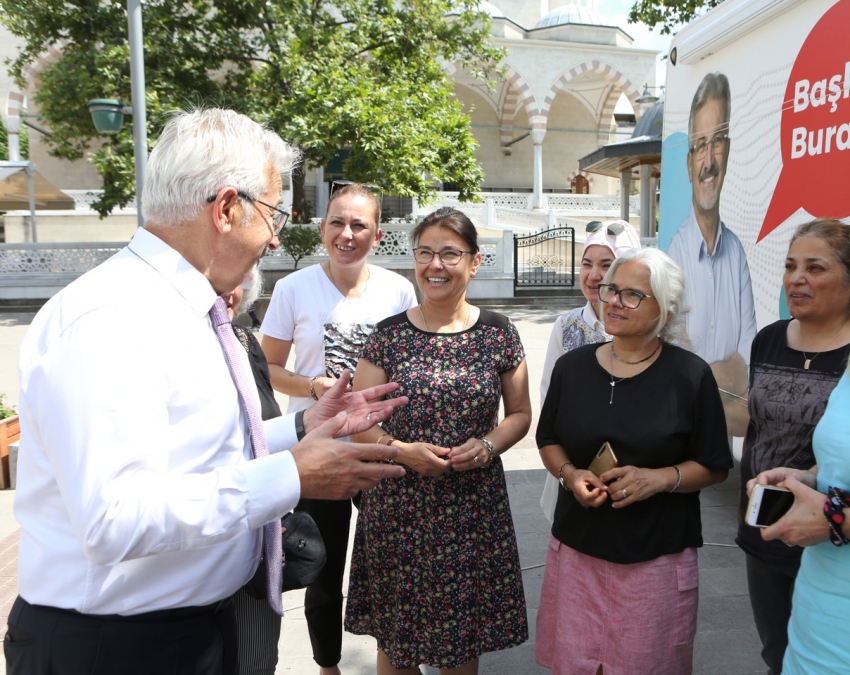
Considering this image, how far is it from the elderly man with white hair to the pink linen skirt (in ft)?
3.40

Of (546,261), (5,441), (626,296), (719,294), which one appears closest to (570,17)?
(546,261)

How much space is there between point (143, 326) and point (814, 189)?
279cm

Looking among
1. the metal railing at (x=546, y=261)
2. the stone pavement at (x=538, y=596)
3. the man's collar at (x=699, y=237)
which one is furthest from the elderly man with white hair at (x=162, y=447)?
the metal railing at (x=546, y=261)

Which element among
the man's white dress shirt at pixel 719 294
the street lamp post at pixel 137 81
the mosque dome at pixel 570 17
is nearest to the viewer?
the man's white dress shirt at pixel 719 294

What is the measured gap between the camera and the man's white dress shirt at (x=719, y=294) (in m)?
3.63

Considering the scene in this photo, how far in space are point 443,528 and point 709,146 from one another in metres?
2.85

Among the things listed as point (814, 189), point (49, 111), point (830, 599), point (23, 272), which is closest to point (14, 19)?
point (49, 111)

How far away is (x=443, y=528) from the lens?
8.13ft

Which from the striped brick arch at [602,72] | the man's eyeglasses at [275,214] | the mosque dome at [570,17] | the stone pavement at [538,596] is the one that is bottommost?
the stone pavement at [538,596]

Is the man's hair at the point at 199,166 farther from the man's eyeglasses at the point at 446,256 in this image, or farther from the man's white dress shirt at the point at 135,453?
the man's eyeglasses at the point at 446,256

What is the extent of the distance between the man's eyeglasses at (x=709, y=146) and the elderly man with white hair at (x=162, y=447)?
3009 millimetres

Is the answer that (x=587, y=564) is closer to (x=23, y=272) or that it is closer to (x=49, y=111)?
(x=49, y=111)

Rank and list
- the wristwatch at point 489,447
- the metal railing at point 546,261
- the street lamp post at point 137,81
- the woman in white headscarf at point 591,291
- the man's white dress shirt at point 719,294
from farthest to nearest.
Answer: the metal railing at point 546,261, the street lamp post at point 137,81, the man's white dress shirt at point 719,294, the woman in white headscarf at point 591,291, the wristwatch at point 489,447

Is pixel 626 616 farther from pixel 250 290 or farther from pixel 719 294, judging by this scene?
pixel 719 294
